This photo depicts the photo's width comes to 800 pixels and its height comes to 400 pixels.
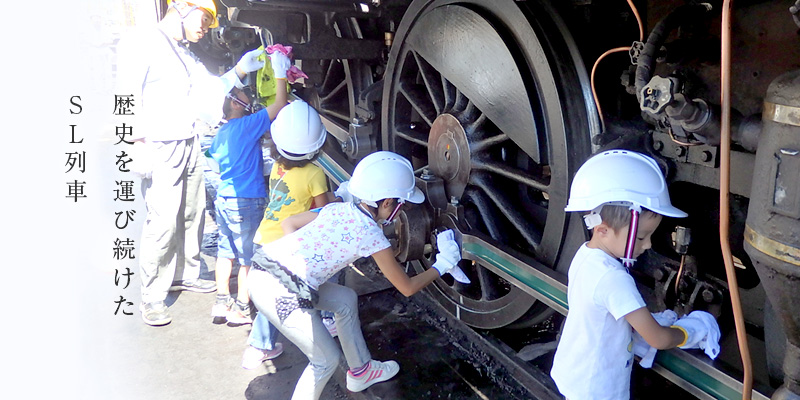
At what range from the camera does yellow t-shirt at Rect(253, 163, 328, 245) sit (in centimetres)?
260

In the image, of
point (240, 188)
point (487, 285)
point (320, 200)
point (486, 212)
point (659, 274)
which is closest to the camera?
point (659, 274)

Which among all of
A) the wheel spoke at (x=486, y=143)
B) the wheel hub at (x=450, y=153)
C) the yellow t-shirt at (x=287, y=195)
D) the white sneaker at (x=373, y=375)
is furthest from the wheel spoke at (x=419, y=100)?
the white sneaker at (x=373, y=375)

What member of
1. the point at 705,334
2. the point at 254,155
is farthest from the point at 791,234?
the point at 254,155

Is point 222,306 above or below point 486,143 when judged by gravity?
below

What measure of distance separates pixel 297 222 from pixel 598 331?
1219mm

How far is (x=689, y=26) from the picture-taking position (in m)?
1.53

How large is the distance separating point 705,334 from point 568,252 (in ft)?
2.00

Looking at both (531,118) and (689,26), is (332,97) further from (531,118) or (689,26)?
(689,26)

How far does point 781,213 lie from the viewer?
1.02 meters

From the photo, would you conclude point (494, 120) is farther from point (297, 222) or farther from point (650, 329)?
point (650, 329)

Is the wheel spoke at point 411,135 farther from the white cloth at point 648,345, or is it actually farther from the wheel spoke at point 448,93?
the white cloth at point 648,345

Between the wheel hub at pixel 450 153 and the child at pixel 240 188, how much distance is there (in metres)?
1.03

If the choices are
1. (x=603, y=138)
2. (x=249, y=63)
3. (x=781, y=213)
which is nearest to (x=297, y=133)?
(x=603, y=138)

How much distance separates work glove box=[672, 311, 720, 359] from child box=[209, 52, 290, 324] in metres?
2.23
